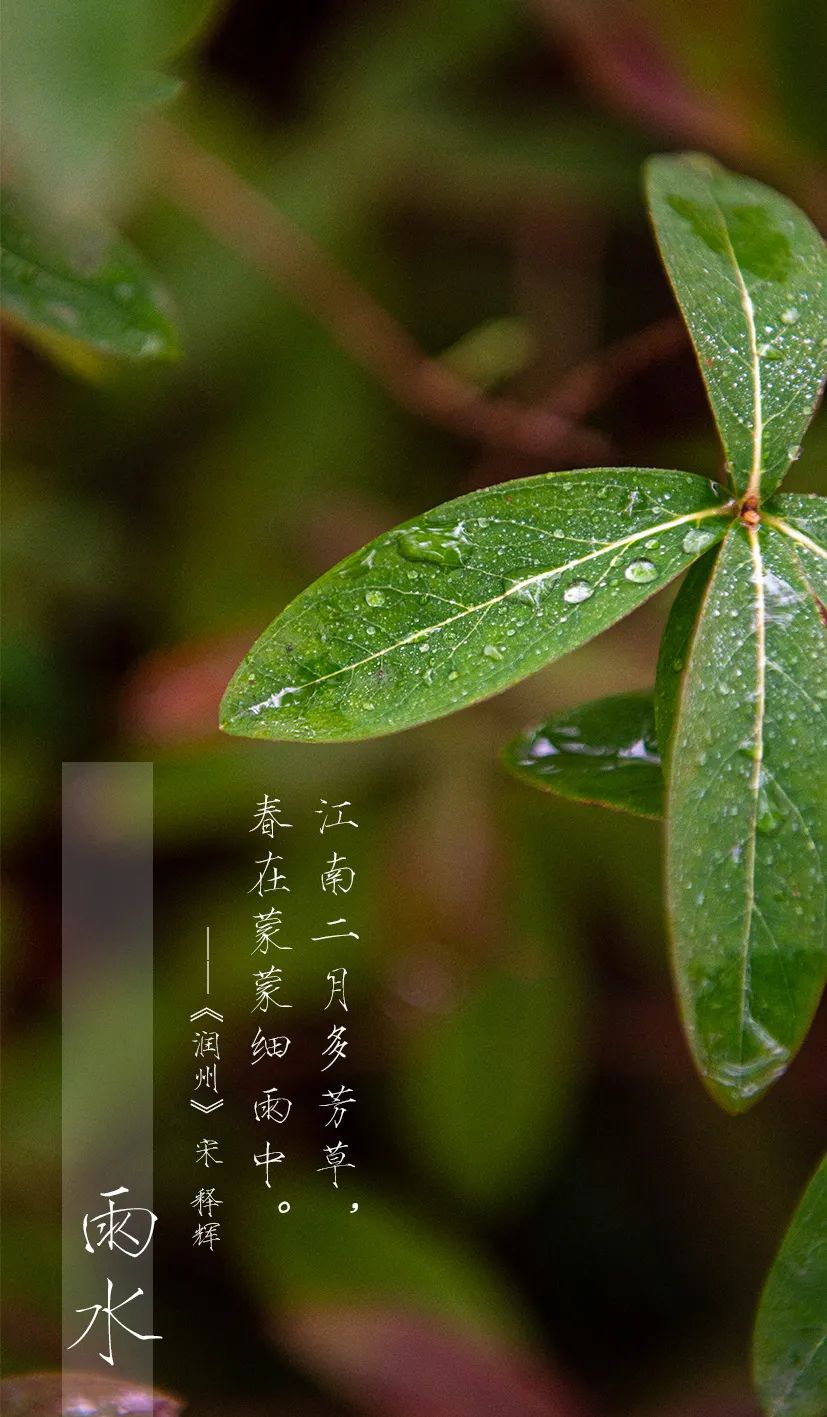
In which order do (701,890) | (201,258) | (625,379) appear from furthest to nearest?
(201,258) → (625,379) → (701,890)

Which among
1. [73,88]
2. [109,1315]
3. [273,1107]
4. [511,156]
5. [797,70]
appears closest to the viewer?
[73,88]

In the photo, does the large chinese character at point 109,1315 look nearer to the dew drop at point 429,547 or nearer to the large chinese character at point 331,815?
the large chinese character at point 331,815

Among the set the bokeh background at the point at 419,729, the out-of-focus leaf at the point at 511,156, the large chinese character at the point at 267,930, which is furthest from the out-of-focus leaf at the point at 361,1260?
the out-of-focus leaf at the point at 511,156

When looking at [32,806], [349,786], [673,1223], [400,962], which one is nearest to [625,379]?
[349,786]

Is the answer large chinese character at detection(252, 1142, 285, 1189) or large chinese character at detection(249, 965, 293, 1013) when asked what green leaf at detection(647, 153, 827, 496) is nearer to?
large chinese character at detection(249, 965, 293, 1013)

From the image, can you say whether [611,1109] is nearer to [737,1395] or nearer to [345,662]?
[737,1395]

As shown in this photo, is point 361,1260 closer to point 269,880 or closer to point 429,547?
point 269,880

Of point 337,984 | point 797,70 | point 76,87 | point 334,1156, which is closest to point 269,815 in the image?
point 337,984
